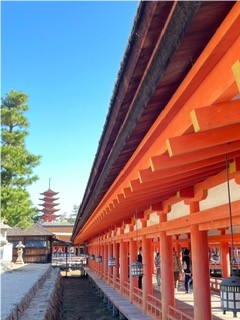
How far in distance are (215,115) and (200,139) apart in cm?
48

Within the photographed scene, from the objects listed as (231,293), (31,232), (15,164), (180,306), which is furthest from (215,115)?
(31,232)

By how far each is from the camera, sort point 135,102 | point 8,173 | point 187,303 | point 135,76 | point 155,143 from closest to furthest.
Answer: point 135,76, point 135,102, point 155,143, point 187,303, point 8,173

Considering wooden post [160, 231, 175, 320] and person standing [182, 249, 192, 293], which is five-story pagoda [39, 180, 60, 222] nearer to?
person standing [182, 249, 192, 293]

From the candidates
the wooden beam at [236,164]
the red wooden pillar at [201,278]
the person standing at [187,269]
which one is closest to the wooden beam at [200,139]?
the wooden beam at [236,164]

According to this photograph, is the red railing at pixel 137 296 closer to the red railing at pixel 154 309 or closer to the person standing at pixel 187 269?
the red railing at pixel 154 309

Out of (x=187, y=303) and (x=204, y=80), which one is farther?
(x=187, y=303)

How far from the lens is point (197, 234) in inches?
225

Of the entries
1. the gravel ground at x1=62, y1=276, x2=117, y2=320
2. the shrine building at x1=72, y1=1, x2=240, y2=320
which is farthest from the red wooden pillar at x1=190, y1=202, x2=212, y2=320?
the gravel ground at x1=62, y1=276, x2=117, y2=320

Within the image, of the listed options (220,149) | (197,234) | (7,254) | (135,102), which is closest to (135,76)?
(135,102)

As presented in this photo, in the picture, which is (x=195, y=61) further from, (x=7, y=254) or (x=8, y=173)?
(x=7, y=254)

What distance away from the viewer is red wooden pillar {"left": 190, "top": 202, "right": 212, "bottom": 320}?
5.46 meters

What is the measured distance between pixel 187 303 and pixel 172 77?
995 cm

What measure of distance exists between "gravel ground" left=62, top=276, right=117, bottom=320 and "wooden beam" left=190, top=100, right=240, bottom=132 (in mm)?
12331

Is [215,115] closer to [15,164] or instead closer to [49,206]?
[15,164]
